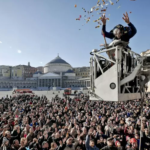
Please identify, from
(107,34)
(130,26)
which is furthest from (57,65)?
(130,26)

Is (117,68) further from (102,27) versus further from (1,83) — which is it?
(1,83)

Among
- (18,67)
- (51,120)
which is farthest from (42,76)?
(51,120)

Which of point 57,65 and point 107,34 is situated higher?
point 57,65

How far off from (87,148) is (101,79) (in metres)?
2.85

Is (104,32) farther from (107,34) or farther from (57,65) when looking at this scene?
(57,65)

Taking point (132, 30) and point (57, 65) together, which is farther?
point (57, 65)

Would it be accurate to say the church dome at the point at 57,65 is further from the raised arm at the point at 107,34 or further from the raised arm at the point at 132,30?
the raised arm at the point at 132,30

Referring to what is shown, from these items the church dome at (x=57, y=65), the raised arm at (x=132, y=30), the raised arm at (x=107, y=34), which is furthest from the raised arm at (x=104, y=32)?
the church dome at (x=57, y=65)

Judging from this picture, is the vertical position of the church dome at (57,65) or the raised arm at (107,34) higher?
the church dome at (57,65)

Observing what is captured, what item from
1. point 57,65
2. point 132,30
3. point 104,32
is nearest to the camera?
point 132,30

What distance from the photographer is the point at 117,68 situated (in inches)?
138

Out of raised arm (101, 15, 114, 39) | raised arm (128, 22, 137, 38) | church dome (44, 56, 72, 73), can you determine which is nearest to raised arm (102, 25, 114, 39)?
raised arm (101, 15, 114, 39)

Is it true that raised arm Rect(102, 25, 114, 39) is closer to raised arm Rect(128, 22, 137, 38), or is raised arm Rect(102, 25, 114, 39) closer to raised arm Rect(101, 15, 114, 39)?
raised arm Rect(101, 15, 114, 39)

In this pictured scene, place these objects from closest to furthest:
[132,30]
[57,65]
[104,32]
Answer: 1. [132,30]
2. [104,32]
3. [57,65]
